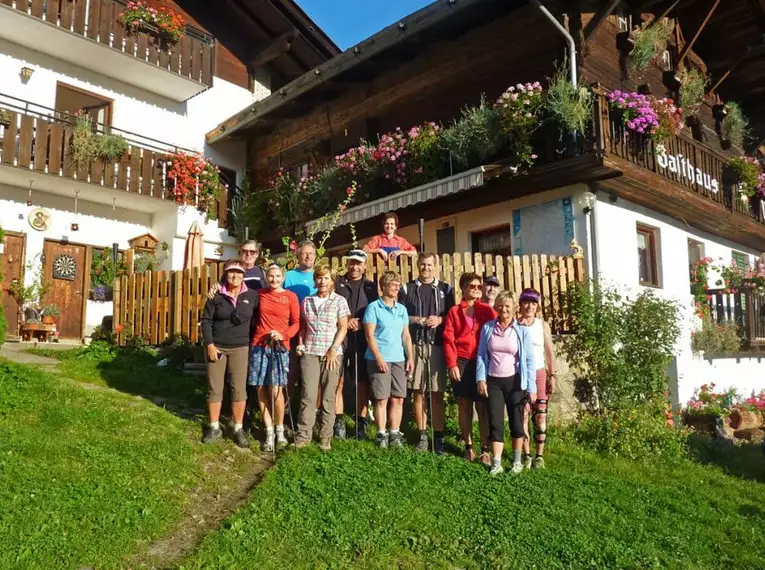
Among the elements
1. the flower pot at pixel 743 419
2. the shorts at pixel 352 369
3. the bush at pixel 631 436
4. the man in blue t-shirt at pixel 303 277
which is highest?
the man in blue t-shirt at pixel 303 277

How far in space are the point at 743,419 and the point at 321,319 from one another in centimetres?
774

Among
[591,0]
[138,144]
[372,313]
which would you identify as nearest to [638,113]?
[591,0]

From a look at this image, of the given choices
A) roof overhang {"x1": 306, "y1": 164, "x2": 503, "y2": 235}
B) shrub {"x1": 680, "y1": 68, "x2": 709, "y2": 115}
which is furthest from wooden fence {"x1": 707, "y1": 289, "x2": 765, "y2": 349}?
roof overhang {"x1": 306, "y1": 164, "x2": 503, "y2": 235}

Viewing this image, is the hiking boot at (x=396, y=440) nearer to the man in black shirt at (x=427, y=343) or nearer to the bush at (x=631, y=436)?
the man in black shirt at (x=427, y=343)

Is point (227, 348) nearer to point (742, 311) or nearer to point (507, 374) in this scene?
point (507, 374)

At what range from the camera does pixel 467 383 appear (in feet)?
19.5

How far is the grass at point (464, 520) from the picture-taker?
388 centimetres

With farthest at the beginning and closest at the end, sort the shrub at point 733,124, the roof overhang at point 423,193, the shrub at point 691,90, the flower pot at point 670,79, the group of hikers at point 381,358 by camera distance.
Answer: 1. the shrub at point 733,124
2. the shrub at point 691,90
3. the flower pot at point 670,79
4. the roof overhang at point 423,193
5. the group of hikers at point 381,358

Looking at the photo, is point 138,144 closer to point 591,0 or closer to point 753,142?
point 591,0

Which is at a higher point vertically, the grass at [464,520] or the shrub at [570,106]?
the shrub at [570,106]

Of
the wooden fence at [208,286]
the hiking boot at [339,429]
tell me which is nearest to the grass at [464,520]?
the hiking boot at [339,429]

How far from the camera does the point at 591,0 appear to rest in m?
10.2

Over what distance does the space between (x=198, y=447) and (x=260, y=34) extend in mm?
14210

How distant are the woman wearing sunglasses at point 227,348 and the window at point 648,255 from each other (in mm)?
7729
